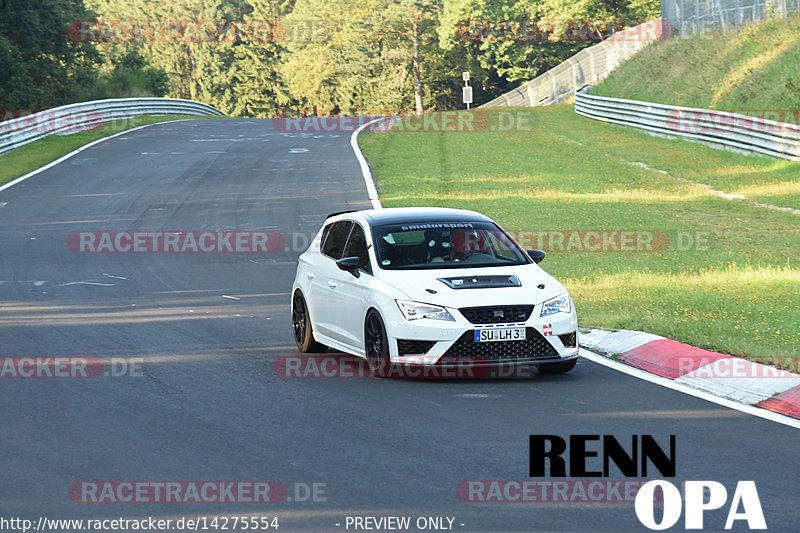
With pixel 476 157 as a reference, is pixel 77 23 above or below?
above

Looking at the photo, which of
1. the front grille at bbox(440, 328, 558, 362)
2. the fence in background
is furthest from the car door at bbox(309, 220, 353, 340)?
the fence in background

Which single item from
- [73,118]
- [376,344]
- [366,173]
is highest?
[376,344]

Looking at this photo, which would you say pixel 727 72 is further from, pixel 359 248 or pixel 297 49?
pixel 297 49

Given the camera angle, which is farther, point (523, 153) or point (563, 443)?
point (523, 153)

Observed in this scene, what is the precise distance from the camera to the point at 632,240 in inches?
817

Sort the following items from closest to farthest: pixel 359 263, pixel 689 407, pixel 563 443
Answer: pixel 563 443 → pixel 689 407 → pixel 359 263

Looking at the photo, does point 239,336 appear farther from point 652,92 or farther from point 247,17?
point 247,17

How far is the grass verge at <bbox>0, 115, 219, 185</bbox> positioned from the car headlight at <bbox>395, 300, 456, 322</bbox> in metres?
22.6

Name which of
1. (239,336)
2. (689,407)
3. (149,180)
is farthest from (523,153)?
(689,407)

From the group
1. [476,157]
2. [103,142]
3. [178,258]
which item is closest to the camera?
[178,258]

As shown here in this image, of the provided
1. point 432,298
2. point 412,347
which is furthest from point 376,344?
point 432,298

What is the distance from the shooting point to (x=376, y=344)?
36.4 ft

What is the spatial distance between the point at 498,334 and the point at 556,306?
71 centimetres

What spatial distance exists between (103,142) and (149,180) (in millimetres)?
10068
